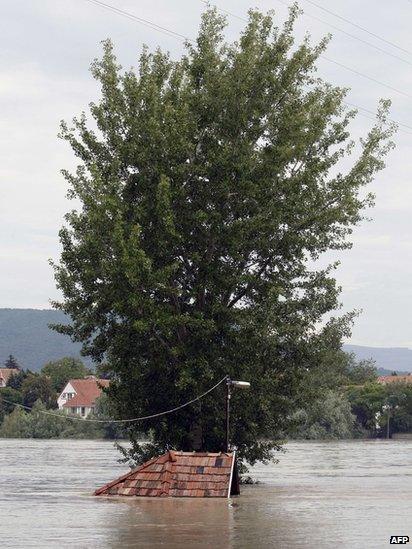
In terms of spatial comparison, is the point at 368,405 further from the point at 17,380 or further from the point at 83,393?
the point at 17,380

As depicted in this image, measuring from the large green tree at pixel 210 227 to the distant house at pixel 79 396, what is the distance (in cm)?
13415

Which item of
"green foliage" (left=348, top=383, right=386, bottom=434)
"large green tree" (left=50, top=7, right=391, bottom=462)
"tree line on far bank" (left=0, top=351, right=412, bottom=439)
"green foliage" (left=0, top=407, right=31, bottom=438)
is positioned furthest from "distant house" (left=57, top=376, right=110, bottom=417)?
"large green tree" (left=50, top=7, right=391, bottom=462)

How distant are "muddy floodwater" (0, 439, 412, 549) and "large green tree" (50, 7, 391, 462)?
4.73 meters

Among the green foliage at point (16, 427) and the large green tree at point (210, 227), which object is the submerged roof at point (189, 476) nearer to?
the large green tree at point (210, 227)

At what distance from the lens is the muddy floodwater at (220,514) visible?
3083 cm

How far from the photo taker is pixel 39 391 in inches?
7082

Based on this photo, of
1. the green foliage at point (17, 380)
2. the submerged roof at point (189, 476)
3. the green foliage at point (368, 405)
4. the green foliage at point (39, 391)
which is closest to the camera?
the submerged roof at point (189, 476)

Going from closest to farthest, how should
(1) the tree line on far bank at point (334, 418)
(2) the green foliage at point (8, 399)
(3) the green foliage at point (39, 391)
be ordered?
(1) the tree line on far bank at point (334, 418), (2) the green foliage at point (8, 399), (3) the green foliage at point (39, 391)

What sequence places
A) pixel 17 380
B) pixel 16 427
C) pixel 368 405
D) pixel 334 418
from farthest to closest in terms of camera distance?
pixel 17 380 < pixel 368 405 < pixel 16 427 < pixel 334 418

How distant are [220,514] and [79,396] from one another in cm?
15177

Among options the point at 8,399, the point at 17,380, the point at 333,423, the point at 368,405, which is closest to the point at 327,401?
the point at 333,423

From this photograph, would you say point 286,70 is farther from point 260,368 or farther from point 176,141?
point 260,368

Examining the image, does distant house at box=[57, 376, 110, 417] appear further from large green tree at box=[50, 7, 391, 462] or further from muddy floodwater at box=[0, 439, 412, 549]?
large green tree at box=[50, 7, 391, 462]

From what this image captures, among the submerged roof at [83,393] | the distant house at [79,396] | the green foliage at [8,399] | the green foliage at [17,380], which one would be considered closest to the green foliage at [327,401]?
the submerged roof at [83,393]
